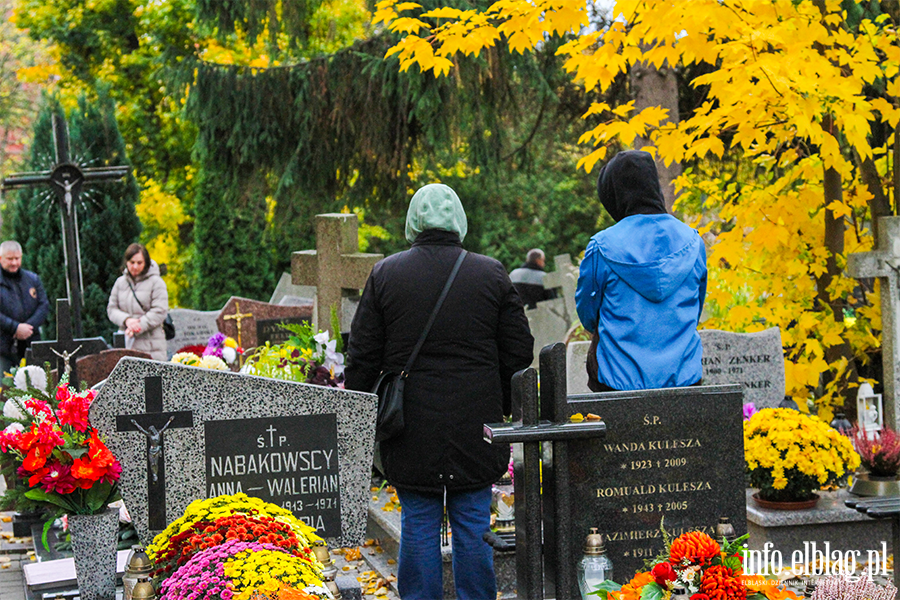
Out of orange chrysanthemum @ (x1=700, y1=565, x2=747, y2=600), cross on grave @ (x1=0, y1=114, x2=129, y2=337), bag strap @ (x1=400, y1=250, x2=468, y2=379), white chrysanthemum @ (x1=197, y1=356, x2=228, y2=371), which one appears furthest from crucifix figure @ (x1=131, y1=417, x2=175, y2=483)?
cross on grave @ (x1=0, y1=114, x2=129, y2=337)

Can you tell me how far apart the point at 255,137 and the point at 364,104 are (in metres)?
1.43

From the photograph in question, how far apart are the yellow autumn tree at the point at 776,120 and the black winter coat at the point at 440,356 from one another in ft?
7.39

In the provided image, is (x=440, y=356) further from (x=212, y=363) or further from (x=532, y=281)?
(x=532, y=281)

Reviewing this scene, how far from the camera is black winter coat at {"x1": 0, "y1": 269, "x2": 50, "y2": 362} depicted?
10055 millimetres

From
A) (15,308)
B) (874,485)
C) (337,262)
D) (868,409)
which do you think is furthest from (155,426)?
(15,308)

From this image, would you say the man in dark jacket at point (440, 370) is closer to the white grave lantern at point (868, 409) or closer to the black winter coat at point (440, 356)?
the black winter coat at point (440, 356)

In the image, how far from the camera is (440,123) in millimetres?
11984

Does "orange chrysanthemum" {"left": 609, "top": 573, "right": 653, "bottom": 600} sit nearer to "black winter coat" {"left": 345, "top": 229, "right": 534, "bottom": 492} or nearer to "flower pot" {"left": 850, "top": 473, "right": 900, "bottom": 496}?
"black winter coat" {"left": 345, "top": 229, "right": 534, "bottom": 492}

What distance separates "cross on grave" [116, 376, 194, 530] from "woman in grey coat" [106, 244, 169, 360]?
5.62 metres

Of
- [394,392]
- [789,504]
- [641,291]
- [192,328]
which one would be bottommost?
[789,504]

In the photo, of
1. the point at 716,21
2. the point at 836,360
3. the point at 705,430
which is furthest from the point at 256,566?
the point at 836,360

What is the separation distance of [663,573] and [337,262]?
230 inches

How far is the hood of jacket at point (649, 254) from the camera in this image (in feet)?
13.5

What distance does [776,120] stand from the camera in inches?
251
